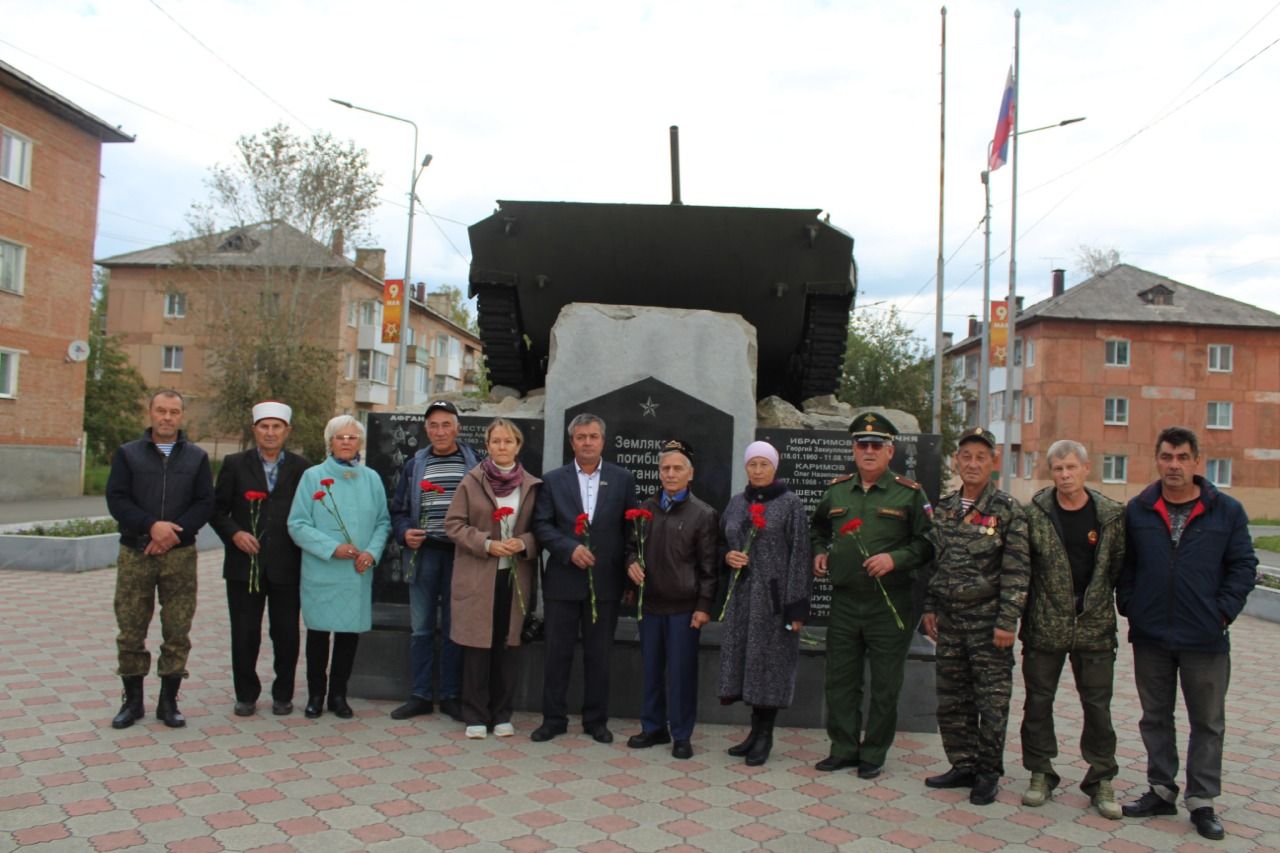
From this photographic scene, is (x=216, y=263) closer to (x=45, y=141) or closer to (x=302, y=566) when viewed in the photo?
(x=45, y=141)

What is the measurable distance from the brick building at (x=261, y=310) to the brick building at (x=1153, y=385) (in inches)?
855

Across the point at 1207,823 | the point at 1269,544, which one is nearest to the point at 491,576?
the point at 1207,823

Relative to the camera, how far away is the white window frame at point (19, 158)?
2199 cm

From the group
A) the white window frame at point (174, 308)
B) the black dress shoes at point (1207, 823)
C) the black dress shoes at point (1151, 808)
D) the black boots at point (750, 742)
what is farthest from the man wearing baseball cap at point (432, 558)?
the white window frame at point (174, 308)

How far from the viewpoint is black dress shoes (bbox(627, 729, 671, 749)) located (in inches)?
198

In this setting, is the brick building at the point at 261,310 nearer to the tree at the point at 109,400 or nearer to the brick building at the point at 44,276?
the tree at the point at 109,400

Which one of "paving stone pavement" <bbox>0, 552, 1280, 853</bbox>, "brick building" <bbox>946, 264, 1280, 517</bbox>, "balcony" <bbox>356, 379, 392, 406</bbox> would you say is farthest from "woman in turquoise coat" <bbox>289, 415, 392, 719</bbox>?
"balcony" <bbox>356, 379, 392, 406</bbox>

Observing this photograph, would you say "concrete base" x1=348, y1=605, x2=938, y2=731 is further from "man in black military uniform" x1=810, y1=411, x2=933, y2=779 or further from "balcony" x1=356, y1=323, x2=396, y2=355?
"balcony" x1=356, y1=323, x2=396, y2=355

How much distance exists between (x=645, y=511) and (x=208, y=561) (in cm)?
891

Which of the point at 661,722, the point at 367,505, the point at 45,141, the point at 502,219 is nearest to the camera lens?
the point at 661,722

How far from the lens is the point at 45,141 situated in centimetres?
2320

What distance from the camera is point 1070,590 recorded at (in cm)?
431

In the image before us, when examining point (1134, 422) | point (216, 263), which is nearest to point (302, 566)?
point (216, 263)

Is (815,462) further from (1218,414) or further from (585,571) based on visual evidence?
(1218,414)
